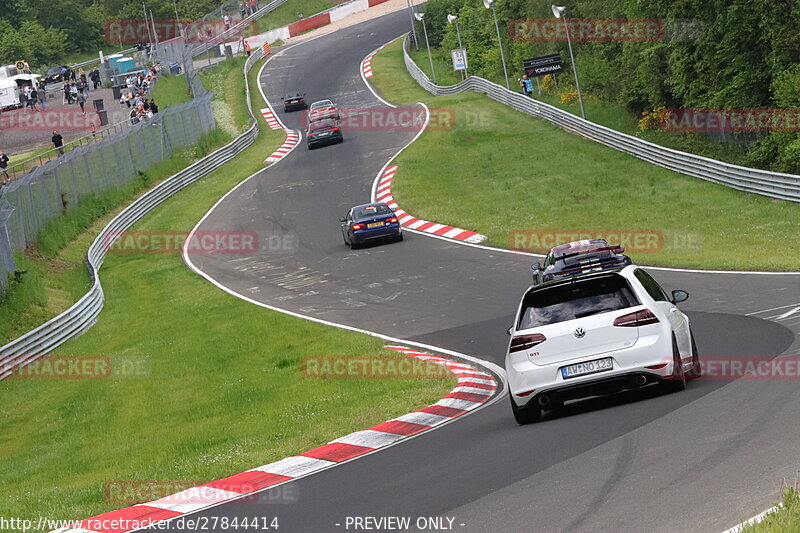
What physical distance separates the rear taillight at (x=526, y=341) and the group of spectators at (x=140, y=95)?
48216mm

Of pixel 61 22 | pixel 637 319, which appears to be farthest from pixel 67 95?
pixel 637 319

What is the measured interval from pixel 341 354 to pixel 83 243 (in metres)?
24.4

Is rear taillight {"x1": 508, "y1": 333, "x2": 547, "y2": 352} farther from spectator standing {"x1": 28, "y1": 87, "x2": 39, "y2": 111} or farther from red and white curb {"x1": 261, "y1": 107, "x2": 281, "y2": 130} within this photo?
spectator standing {"x1": 28, "y1": 87, "x2": 39, "y2": 111}

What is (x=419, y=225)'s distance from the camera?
3897 centimetres

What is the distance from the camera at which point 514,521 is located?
26.4 feet

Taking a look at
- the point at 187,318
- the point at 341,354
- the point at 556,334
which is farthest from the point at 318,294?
the point at 556,334

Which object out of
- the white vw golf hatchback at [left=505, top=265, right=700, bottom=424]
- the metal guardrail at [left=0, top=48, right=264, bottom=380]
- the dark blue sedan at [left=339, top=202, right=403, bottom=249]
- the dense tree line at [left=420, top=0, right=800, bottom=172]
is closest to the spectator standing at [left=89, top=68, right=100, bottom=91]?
the metal guardrail at [left=0, top=48, right=264, bottom=380]

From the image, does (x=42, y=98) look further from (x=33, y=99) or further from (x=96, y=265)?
(x=96, y=265)

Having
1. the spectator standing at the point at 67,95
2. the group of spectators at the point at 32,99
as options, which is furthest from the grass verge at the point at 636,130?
the group of spectators at the point at 32,99

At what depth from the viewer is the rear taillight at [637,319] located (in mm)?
12055

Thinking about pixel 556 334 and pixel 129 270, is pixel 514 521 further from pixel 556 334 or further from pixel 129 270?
pixel 129 270

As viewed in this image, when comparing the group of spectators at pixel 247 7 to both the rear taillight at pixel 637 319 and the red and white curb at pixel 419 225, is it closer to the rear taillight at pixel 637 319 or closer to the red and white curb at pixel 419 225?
the red and white curb at pixel 419 225

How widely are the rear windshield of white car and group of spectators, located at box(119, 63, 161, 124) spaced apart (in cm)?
4812

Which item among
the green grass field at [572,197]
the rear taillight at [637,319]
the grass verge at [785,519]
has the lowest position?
the green grass field at [572,197]
